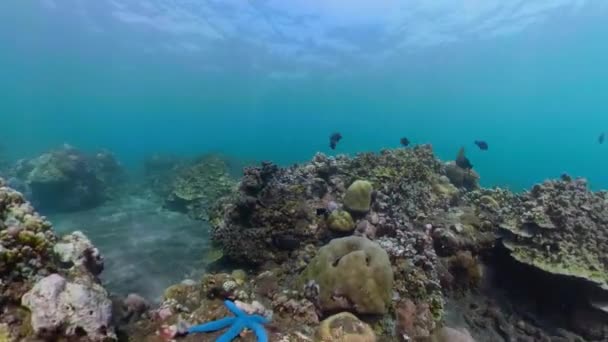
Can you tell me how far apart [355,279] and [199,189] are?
11435 millimetres

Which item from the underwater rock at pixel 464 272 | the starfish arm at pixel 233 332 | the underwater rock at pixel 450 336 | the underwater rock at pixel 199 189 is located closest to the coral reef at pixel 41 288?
the starfish arm at pixel 233 332

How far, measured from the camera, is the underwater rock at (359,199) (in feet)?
25.9

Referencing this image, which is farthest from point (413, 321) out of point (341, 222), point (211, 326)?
point (211, 326)

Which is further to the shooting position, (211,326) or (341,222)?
(341,222)

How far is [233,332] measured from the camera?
151 inches

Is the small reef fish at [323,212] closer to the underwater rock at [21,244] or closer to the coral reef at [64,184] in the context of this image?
the underwater rock at [21,244]

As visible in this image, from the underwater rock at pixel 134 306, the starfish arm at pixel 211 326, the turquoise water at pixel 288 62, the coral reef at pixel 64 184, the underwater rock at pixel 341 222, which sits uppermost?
the turquoise water at pixel 288 62

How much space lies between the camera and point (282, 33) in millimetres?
37531

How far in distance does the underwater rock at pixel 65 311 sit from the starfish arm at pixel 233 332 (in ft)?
3.78

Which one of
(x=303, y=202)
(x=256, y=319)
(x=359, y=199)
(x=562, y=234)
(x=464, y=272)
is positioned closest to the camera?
(x=256, y=319)

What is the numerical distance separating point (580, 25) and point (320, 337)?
44.8 metres

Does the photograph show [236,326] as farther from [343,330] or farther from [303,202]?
[303,202]

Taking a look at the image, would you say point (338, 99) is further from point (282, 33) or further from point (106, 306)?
point (106, 306)

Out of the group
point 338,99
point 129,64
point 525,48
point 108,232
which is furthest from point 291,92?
point 108,232
